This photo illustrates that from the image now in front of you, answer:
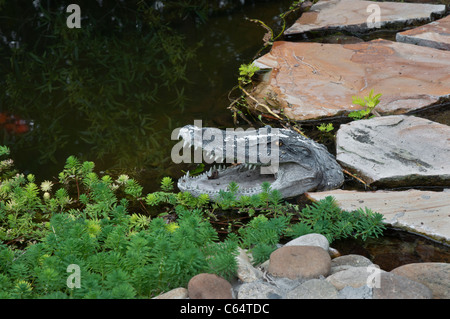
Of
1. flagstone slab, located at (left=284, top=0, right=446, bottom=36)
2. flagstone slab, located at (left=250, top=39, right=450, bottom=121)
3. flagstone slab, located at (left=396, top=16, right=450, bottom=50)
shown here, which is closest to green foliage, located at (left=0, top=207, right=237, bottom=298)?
flagstone slab, located at (left=250, top=39, right=450, bottom=121)

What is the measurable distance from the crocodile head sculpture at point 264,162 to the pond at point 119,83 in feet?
1.76

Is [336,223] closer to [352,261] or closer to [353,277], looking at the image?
[352,261]

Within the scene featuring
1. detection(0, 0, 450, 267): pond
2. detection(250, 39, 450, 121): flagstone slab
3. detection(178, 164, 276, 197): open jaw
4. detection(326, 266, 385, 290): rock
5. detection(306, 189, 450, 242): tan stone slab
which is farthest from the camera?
detection(250, 39, 450, 121): flagstone slab

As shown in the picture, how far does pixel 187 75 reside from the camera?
257 inches

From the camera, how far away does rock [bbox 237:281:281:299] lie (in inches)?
101

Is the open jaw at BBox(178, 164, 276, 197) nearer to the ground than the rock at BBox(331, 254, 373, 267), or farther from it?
farther from it

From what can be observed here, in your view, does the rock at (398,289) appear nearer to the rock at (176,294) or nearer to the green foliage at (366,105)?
the rock at (176,294)

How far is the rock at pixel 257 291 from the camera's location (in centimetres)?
257

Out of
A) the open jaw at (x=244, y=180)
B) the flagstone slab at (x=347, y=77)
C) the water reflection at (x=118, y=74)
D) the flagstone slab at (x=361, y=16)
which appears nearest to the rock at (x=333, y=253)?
the open jaw at (x=244, y=180)

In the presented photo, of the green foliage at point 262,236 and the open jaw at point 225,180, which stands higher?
the open jaw at point 225,180

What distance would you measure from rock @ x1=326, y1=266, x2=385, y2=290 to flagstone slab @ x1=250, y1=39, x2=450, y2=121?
2783 millimetres

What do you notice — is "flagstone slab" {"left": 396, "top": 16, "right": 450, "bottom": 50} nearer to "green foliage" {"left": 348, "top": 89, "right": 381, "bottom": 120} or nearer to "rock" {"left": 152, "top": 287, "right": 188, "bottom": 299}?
"green foliage" {"left": 348, "top": 89, "right": 381, "bottom": 120}
